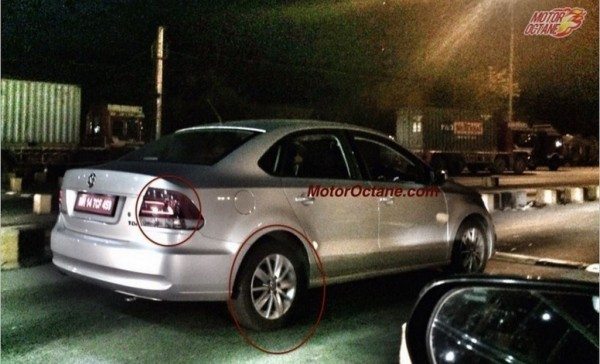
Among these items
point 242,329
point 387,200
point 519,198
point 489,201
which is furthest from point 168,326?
point 519,198

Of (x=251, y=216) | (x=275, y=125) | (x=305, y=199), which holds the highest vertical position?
(x=275, y=125)

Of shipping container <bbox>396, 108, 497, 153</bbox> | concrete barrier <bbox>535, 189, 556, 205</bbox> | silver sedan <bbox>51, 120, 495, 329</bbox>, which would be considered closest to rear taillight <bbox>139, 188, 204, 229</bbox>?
silver sedan <bbox>51, 120, 495, 329</bbox>

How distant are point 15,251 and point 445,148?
27.6 metres

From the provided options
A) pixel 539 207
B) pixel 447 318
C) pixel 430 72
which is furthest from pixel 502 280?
pixel 430 72

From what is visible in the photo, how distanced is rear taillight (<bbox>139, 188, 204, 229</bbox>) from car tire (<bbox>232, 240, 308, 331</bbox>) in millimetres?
573

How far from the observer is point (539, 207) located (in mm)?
15070

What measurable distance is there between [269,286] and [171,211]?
1.03 metres

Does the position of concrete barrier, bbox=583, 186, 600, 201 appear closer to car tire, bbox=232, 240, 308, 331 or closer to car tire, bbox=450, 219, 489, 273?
car tire, bbox=450, 219, 489, 273

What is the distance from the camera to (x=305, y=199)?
18.3 feet

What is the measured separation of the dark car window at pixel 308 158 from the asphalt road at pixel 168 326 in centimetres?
122

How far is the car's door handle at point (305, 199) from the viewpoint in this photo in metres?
5.54

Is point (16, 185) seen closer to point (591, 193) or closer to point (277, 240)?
point (591, 193)

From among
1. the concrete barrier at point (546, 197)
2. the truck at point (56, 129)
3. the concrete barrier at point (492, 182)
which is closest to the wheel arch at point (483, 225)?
the concrete barrier at point (546, 197)

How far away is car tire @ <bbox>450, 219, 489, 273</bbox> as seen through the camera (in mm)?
7078
